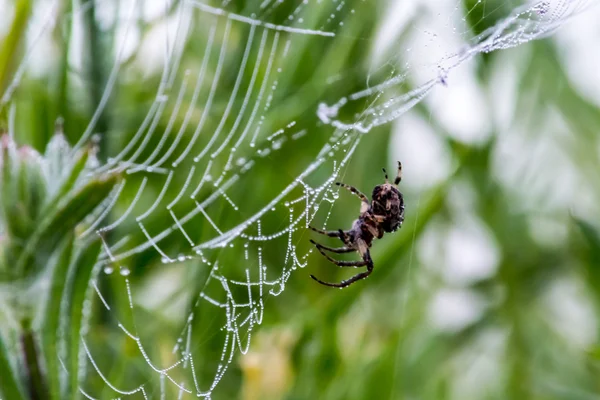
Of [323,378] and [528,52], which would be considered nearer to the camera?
[323,378]

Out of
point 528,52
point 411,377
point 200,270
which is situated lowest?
point 411,377

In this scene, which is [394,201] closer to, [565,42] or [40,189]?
[40,189]

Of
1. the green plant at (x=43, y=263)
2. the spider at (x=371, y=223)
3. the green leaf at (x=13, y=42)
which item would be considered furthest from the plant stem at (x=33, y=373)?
the green leaf at (x=13, y=42)

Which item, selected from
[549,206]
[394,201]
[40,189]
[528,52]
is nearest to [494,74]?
[528,52]

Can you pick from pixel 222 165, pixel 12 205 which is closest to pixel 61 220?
pixel 12 205

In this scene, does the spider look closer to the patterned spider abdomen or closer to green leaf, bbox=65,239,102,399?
the patterned spider abdomen

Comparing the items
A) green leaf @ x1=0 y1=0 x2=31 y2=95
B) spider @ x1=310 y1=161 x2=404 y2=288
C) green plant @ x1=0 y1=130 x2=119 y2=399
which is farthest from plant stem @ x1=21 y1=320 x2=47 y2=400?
green leaf @ x1=0 y1=0 x2=31 y2=95
